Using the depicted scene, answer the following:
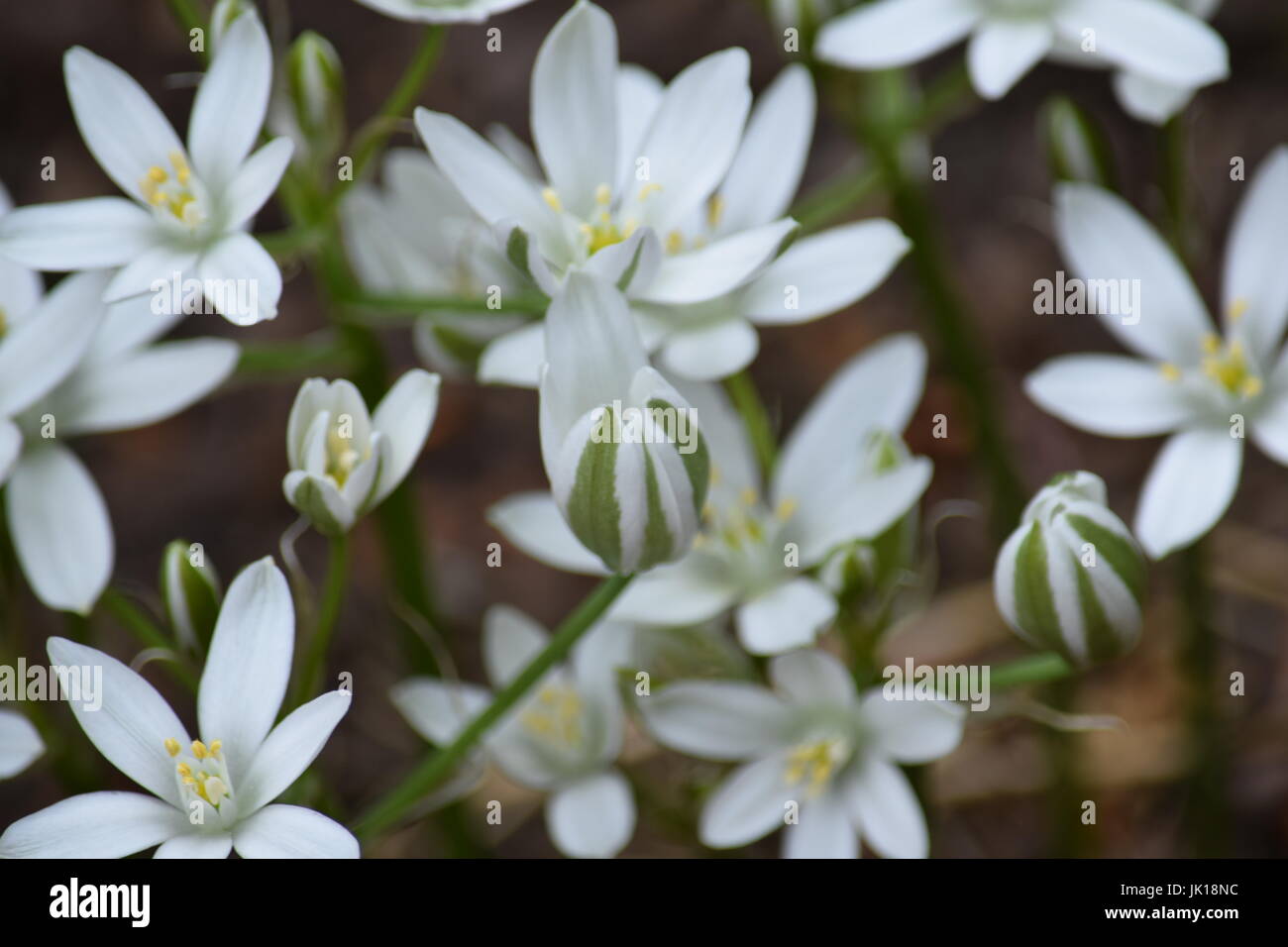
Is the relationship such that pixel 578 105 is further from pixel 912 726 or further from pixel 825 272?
pixel 912 726

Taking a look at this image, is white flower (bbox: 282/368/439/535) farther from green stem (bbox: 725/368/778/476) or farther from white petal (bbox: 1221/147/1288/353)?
white petal (bbox: 1221/147/1288/353)

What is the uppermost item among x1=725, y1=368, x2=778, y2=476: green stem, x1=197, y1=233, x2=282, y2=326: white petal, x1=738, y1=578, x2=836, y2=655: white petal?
x1=197, y1=233, x2=282, y2=326: white petal

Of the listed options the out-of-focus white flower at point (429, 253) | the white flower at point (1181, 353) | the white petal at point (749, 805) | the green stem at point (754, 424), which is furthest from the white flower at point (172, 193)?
the white flower at point (1181, 353)

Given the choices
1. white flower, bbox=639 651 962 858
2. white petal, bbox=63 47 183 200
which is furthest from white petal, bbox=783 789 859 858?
white petal, bbox=63 47 183 200

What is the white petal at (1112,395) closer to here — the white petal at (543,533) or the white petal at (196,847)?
the white petal at (543,533)
